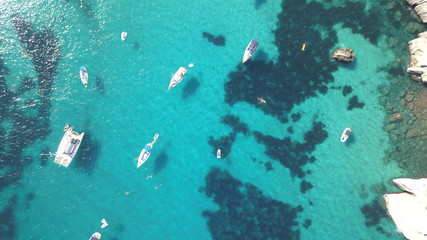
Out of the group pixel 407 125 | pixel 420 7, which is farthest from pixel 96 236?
pixel 420 7

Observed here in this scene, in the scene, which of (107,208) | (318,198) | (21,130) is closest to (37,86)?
(21,130)

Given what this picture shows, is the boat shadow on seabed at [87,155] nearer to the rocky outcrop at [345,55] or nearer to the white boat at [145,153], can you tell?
the white boat at [145,153]

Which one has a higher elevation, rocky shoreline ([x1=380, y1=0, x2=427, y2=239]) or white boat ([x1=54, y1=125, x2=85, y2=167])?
rocky shoreline ([x1=380, y1=0, x2=427, y2=239])

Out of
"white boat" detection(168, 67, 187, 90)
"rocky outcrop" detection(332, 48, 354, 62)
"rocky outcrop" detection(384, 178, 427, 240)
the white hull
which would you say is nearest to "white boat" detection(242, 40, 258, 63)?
"white boat" detection(168, 67, 187, 90)

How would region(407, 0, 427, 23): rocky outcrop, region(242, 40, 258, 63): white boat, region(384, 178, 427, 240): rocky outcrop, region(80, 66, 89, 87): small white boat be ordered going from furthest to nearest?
region(80, 66, 89, 87): small white boat
region(242, 40, 258, 63): white boat
region(407, 0, 427, 23): rocky outcrop
region(384, 178, 427, 240): rocky outcrop

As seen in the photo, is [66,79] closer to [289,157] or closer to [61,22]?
[61,22]

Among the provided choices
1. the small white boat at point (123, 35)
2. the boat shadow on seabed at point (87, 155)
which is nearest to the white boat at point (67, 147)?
the boat shadow on seabed at point (87, 155)

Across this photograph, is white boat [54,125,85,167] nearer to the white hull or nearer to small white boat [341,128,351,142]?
the white hull

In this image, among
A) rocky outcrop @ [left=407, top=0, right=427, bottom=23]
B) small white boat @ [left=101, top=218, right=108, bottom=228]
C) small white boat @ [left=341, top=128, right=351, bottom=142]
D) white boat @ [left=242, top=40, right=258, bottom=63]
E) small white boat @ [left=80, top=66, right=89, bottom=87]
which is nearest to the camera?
rocky outcrop @ [left=407, top=0, right=427, bottom=23]
